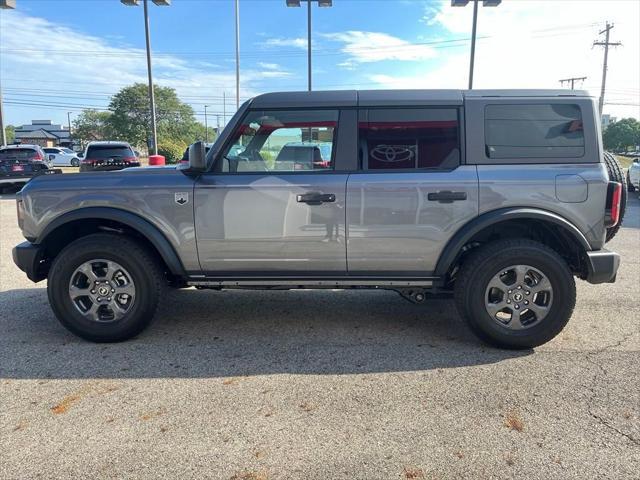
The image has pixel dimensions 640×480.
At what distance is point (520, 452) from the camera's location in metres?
2.58

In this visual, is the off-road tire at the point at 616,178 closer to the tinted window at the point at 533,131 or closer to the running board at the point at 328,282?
the tinted window at the point at 533,131

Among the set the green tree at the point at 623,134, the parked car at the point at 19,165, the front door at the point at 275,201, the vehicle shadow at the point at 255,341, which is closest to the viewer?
the vehicle shadow at the point at 255,341

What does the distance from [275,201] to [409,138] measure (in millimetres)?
1168

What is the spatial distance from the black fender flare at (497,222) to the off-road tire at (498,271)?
183mm

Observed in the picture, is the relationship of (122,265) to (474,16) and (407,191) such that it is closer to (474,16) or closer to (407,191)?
(407,191)

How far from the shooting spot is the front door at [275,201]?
12.7ft

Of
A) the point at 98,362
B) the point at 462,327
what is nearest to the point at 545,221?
the point at 462,327

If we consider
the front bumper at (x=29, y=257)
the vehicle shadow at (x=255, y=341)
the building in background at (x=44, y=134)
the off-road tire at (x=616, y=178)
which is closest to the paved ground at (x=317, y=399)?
the vehicle shadow at (x=255, y=341)

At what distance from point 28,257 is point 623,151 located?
100583 millimetres

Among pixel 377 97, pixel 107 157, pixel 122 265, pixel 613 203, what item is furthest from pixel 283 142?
pixel 107 157

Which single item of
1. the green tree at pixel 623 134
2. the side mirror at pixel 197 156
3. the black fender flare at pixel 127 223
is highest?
the green tree at pixel 623 134

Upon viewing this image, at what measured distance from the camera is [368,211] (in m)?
3.83

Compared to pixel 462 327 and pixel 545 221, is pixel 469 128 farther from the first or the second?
pixel 462 327

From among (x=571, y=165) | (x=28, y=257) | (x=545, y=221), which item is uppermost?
(x=571, y=165)
